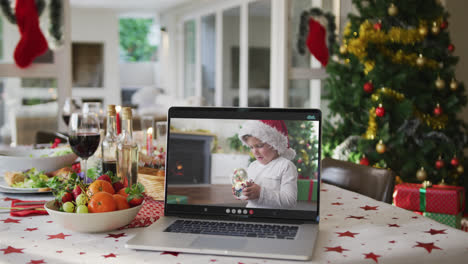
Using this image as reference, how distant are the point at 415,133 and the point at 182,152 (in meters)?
2.55

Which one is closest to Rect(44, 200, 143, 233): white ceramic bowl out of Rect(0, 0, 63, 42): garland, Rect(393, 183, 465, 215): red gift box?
Rect(393, 183, 465, 215): red gift box

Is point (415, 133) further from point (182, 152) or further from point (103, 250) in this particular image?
point (103, 250)

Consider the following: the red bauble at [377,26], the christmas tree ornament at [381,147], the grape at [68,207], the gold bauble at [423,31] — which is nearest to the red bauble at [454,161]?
the christmas tree ornament at [381,147]

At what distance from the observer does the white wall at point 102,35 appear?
9.36 m

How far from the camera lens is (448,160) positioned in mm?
3273

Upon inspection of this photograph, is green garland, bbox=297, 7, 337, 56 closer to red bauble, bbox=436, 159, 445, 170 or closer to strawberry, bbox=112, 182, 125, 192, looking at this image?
red bauble, bbox=436, 159, 445, 170

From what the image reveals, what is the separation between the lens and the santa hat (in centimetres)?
111

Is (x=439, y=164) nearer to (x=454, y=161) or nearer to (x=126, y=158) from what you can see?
(x=454, y=161)

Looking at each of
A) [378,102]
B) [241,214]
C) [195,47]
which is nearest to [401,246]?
[241,214]

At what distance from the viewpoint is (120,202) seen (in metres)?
1.05

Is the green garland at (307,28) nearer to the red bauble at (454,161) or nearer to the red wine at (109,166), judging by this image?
the red bauble at (454,161)

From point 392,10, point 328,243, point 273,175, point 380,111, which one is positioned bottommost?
point 328,243

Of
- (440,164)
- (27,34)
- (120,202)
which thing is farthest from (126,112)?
(27,34)

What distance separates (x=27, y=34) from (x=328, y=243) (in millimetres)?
Answer: 3365
